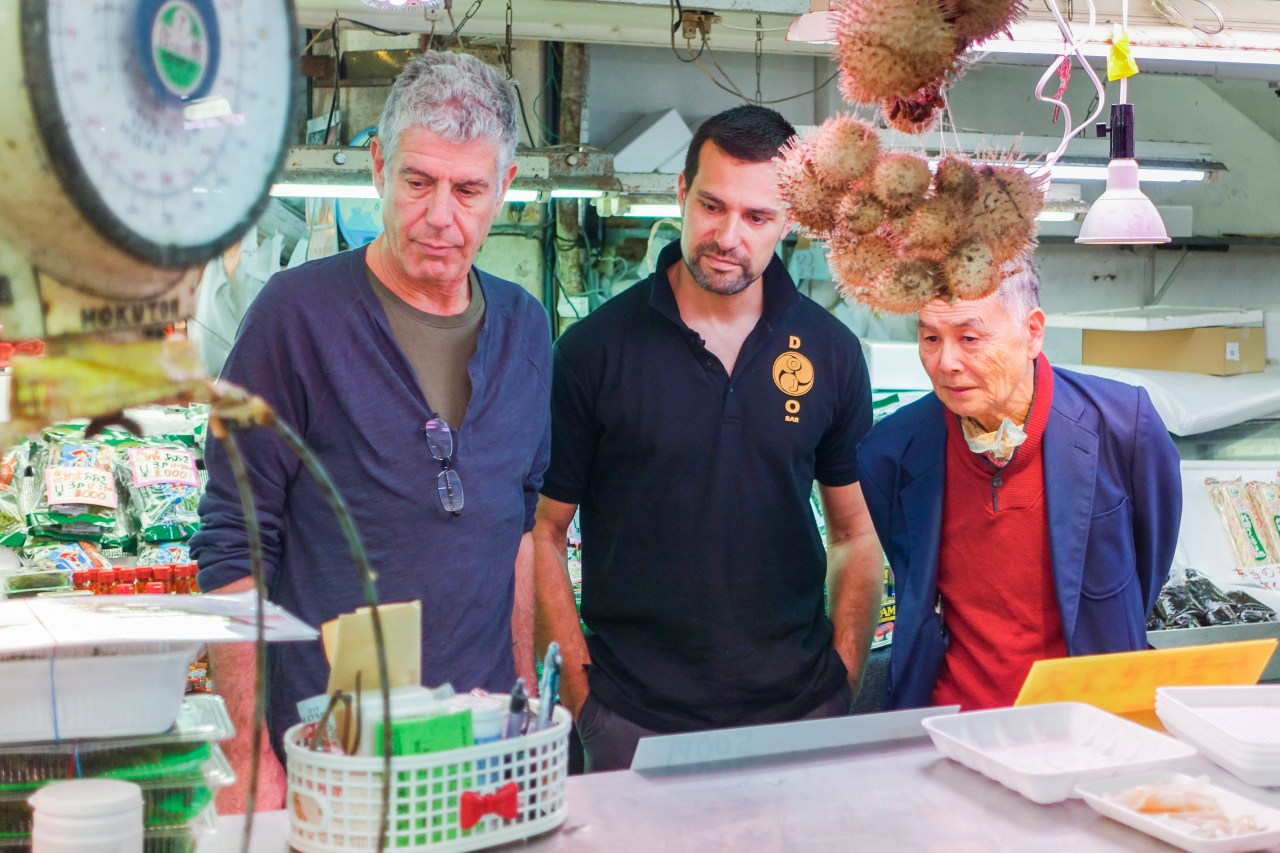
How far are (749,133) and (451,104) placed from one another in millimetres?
624

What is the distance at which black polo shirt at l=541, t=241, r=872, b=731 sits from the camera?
7.22 ft

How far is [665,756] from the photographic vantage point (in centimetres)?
142

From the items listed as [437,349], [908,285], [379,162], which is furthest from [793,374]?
[908,285]

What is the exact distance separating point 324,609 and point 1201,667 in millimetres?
1203

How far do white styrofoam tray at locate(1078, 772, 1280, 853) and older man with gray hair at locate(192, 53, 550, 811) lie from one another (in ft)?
2.92

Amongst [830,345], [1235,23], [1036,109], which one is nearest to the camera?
[830,345]

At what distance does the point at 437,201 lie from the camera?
1.75 meters

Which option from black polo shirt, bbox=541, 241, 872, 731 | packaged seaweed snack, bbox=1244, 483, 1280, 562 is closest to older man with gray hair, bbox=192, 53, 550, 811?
black polo shirt, bbox=541, 241, 872, 731

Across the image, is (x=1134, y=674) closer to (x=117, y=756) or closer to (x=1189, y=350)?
(x=117, y=756)

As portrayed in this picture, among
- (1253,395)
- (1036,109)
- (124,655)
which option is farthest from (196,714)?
(1036,109)

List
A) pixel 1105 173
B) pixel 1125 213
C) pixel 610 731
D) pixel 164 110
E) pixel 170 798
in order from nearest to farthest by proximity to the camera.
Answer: pixel 164 110 < pixel 170 798 < pixel 610 731 < pixel 1125 213 < pixel 1105 173

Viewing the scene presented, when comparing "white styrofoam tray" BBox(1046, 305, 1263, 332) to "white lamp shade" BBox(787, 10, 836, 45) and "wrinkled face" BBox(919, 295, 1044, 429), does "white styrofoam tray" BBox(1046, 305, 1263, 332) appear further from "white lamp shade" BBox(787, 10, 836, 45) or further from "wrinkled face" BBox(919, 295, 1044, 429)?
"wrinkled face" BBox(919, 295, 1044, 429)

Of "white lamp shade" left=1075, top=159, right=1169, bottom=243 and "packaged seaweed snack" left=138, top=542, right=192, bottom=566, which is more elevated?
"white lamp shade" left=1075, top=159, right=1169, bottom=243

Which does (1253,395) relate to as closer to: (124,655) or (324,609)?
(324,609)
